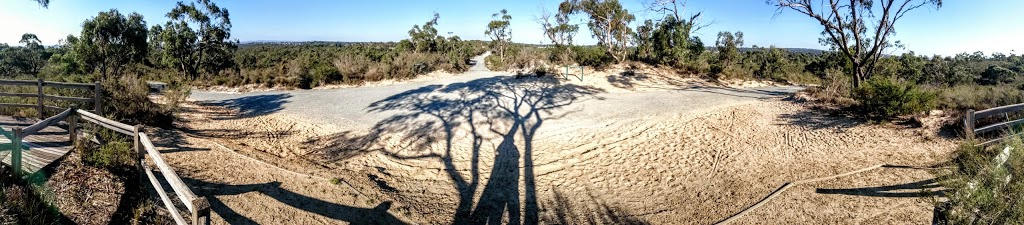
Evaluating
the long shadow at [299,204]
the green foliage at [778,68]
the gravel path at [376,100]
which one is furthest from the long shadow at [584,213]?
the green foliage at [778,68]

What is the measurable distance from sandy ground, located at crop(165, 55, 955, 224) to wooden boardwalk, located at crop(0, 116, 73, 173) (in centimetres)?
120

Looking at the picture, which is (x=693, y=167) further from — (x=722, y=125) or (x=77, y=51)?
(x=77, y=51)

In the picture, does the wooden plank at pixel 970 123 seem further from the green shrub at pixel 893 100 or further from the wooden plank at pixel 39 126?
the wooden plank at pixel 39 126

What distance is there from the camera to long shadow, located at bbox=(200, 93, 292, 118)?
473 inches

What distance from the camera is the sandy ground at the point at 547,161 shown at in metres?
5.23

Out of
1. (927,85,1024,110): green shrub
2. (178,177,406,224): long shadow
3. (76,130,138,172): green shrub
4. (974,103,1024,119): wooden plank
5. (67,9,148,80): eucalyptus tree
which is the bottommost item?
(178,177,406,224): long shadow

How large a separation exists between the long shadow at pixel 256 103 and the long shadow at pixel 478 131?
2918 mm

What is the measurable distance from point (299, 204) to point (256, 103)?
1007 centimetres

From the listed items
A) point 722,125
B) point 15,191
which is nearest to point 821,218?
point 722,125

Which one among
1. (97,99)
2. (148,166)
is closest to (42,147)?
Answer: (148,166)

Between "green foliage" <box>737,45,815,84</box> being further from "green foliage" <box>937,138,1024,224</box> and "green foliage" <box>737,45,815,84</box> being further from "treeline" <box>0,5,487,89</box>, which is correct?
"green foliage" <box>937,138,1024,224</box>

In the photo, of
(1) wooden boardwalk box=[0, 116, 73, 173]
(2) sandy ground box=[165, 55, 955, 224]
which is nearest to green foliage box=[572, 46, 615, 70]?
(2) sandy ground box=[165, 55, 955, 224]

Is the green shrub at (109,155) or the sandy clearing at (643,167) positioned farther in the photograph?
the sandy clearing at (643,167)

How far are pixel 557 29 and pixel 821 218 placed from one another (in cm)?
2506
